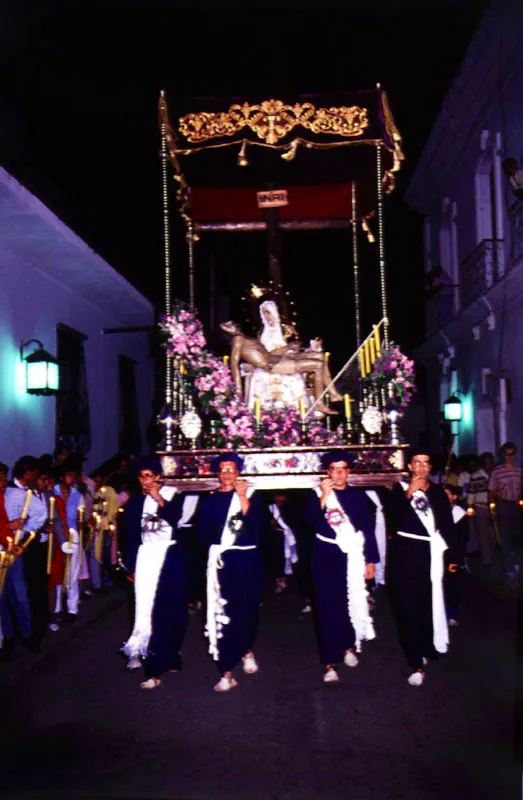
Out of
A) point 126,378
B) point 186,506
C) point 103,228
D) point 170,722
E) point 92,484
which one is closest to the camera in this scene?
point 170,722

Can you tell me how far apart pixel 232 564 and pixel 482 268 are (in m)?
12.8

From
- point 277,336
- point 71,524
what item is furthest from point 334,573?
point 277,336

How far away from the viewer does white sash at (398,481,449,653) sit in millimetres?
7289

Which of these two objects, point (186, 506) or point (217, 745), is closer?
point (217, 745)

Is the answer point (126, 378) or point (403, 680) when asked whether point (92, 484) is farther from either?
point (126, 378)

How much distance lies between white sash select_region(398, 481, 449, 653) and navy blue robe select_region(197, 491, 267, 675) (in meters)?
1.25

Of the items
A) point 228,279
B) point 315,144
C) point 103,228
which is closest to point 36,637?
point 315,144

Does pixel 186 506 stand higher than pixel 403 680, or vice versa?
pixel 186 506

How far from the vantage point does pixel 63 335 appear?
16234 mm

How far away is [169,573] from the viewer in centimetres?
730

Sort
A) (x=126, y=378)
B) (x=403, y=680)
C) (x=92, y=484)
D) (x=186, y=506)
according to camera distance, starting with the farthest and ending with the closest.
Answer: (x=126, y=378), (x=92, y=484), (x=186, y=506), (x=403, y=680)

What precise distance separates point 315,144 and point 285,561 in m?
6.09

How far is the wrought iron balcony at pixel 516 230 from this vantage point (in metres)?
15.4

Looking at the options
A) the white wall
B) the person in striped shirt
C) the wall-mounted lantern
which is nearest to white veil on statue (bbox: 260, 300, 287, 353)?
the wall-mounted lantern
